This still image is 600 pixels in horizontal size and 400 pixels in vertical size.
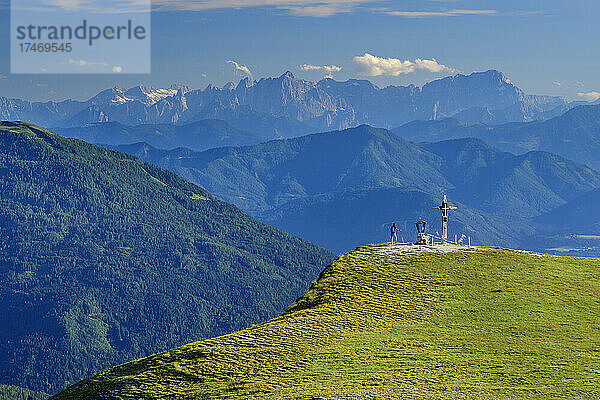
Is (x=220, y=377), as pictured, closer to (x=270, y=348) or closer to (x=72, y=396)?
(x=270, y=348)

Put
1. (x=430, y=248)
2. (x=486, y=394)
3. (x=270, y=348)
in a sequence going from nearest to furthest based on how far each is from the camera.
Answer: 1. (x=486, y=394)
2. (x=270, y=348)
3. (x=430, y=248)

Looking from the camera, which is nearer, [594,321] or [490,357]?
[490,357]

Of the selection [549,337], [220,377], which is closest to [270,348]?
[220,377]

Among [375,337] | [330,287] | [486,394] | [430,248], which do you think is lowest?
[486,394]

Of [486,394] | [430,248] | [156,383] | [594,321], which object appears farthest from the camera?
[430,248]

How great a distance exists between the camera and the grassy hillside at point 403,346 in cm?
3756

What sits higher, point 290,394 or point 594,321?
point 594,321

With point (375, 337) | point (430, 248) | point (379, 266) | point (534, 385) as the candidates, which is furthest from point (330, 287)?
point (534, 385)

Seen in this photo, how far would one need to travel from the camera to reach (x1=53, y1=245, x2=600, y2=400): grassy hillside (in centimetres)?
3756

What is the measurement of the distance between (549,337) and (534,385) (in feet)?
30.9

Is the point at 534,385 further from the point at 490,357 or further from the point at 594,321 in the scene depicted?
the point at 594,321

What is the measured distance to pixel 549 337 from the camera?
45656mm

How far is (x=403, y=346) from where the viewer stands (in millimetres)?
43906

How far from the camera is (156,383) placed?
39.6m
